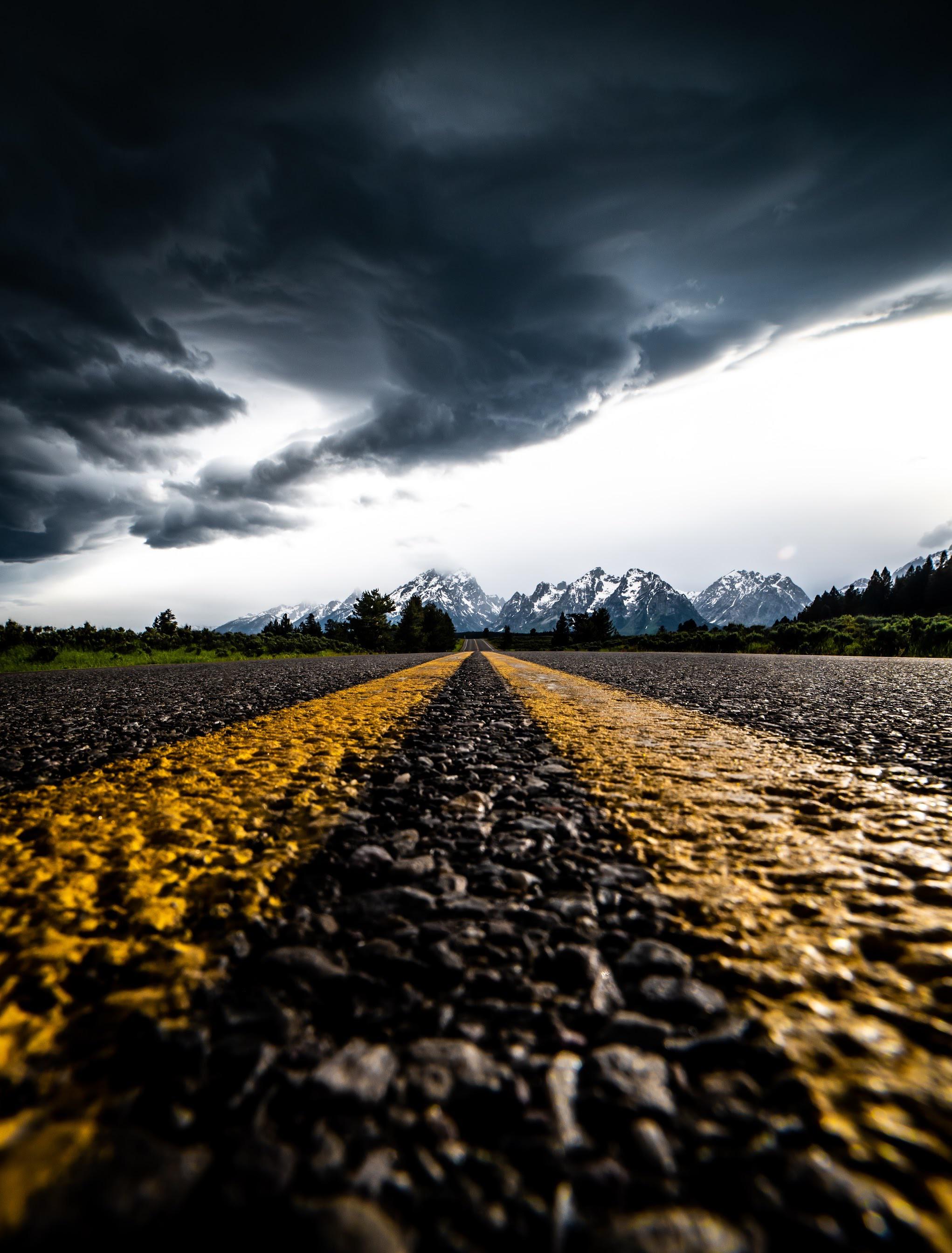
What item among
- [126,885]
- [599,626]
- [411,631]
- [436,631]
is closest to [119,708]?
[126,885]

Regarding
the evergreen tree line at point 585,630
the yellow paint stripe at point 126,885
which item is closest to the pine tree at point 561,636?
the evergreen tree line at point 585,630

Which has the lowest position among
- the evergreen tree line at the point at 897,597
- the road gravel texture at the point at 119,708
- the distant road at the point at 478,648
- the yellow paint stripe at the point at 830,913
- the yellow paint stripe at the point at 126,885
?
the distant road at the point at 478,648

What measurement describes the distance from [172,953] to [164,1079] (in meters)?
0.39

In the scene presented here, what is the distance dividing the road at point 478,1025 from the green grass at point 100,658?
17015 mm

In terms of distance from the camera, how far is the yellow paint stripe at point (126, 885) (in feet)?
2.89

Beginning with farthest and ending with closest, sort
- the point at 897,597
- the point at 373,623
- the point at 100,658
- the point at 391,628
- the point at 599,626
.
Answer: the point at 599,626
the point at 897,597
the point at 391,628
the point at 373,623
the point at 100,658

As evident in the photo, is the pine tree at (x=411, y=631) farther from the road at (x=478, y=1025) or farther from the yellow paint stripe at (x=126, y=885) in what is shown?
the road at (x=478, y=1025)

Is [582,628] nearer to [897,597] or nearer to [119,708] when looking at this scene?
[897,597]

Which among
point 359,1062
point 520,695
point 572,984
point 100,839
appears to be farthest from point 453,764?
point 520,695

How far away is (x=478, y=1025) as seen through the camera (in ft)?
3.40

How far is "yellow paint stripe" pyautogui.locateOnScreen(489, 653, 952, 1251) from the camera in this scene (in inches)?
32.6

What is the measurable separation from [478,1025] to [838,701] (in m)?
7.03

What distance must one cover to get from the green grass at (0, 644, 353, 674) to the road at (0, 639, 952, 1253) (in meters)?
17.0

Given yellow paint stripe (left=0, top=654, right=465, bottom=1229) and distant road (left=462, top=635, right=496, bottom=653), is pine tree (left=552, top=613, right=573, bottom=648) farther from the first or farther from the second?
yellow paint stripe (left=0, top=654, right=465, bottom=1229)
